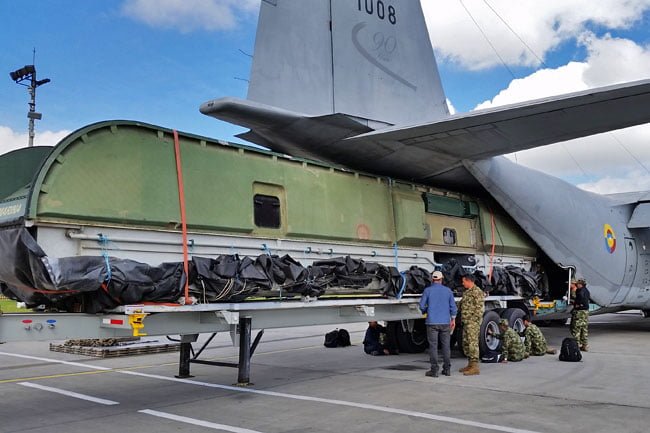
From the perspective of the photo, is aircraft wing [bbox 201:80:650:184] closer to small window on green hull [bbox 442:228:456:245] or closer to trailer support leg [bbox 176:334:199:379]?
small window on green hull [bbox 442:228:456:245]

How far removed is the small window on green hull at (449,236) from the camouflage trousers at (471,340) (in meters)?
1.75

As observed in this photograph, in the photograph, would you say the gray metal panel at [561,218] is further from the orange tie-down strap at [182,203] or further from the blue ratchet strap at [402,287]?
the orange tie-down strap at [182,203]

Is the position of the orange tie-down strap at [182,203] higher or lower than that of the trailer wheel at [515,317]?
higher

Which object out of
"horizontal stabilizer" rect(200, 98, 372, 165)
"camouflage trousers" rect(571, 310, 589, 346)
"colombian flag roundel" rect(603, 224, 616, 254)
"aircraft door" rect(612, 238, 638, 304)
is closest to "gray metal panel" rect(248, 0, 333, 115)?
"horizontal stabilizer" rect(200, 98, 372, 165)

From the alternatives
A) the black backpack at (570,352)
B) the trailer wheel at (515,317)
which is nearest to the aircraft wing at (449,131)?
the trailer wheel at (515,317)

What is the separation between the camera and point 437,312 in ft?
28.8

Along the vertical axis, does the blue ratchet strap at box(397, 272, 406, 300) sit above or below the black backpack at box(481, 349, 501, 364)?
above

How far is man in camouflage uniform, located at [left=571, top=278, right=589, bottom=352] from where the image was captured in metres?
11.6

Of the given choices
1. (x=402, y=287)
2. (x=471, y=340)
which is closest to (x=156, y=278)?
(x=402, y=287)

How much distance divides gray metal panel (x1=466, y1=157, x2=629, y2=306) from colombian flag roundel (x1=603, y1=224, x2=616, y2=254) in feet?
0.25

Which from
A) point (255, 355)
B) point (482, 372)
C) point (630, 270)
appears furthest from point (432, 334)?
point (630, 270)

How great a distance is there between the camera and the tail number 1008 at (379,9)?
967 cm

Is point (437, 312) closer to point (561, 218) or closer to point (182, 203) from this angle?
point (182, 203)

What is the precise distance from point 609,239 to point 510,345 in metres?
4.54
